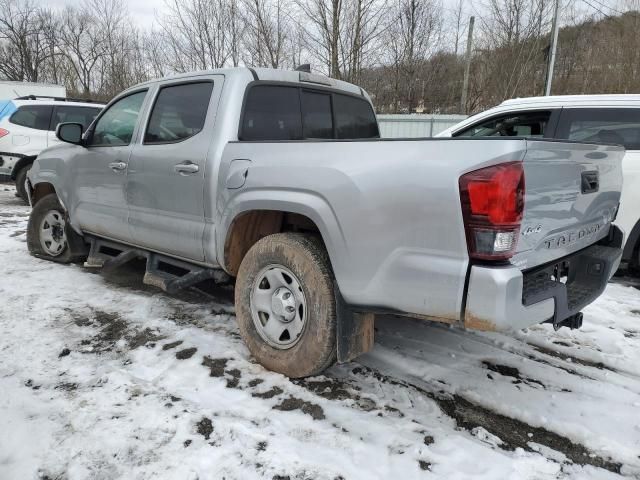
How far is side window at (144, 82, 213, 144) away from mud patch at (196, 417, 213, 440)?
194cm

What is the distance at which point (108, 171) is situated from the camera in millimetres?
4156

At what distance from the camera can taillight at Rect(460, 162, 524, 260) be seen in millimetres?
2027

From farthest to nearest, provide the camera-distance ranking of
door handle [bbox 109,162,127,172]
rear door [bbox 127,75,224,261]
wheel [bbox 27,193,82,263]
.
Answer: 1. wheel [bbox 27,193,82,263]
2. door handle [bbox 109,162,127,172]
3. rear door [bbox 127,75,224,261]

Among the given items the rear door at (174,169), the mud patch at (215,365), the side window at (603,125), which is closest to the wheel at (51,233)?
the rear door at (174,169)

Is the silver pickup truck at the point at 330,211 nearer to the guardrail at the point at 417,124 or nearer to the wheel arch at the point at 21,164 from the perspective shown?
the wheel arch at the point at 21,164

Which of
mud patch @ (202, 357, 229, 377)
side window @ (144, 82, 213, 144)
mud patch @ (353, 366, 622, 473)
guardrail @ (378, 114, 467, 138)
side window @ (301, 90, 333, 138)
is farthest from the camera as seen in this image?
guardrail @ (378, 114, 467, 138)

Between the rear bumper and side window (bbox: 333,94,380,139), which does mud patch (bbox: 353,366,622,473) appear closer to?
the rear bumper

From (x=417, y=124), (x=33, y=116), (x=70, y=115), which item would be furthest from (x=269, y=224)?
(x=417, y=124)

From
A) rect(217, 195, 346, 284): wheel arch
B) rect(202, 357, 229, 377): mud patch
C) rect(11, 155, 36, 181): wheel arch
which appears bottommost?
rect(202, 357, 229, 377): mud patch

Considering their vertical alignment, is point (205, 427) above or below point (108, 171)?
below

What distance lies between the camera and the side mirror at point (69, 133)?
4.38m

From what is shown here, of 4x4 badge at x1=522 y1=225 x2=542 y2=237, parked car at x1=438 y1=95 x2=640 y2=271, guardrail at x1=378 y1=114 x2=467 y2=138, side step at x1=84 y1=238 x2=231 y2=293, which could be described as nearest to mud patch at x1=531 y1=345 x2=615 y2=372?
4x4 badge at x1=522 y1=225 x2=542 y2=237

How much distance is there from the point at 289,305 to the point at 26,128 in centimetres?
889

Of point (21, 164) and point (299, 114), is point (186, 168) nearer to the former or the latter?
point (299, 114)
